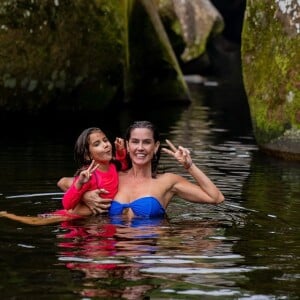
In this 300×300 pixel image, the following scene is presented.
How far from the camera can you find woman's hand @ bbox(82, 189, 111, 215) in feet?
34.5

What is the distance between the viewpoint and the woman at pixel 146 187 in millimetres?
10531

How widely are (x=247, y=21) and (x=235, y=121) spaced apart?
240 inches

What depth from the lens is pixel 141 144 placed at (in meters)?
10.5

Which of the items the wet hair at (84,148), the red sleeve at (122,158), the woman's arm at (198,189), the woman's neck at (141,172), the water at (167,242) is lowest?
the water at (167,242)

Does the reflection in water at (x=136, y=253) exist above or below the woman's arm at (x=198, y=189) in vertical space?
below

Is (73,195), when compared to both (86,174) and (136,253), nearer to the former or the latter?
(86,174)

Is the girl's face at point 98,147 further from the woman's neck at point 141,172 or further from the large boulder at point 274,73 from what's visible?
the large boulder at point 274,73

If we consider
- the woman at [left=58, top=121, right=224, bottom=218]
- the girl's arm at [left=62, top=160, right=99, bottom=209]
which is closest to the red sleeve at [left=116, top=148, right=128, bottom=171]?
the woman at [left=58, top=121, right=224, bottom=218]

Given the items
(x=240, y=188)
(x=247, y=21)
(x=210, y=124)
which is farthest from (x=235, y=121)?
(x=240, y=188)

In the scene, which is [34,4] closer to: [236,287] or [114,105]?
[114,105]

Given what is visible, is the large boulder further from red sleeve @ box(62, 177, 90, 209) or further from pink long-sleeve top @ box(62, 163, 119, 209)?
red sleeve @ box(62, 177, 90, 209)

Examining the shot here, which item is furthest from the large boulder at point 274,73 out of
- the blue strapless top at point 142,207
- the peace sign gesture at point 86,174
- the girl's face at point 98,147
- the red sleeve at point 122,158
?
the peace sign gesture at point 86,174

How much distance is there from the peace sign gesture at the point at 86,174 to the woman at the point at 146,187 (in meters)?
0.24

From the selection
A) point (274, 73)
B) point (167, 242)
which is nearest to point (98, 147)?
point (167, 242)
